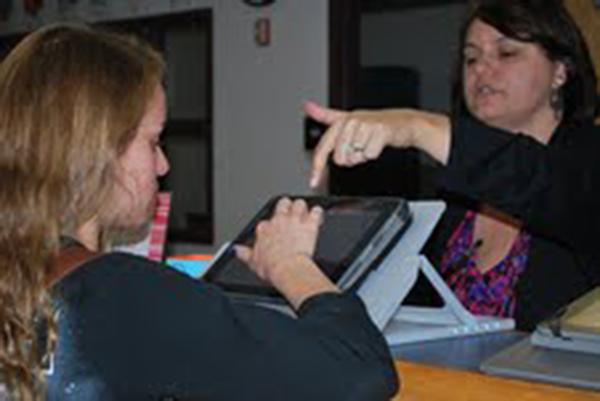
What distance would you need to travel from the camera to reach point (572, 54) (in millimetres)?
1698

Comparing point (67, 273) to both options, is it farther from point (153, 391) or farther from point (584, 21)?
point (584, 21)

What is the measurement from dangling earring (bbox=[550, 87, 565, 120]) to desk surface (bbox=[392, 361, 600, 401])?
905mm

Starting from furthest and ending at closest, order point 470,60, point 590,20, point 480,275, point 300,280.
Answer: point 590,20 → point 470,60 → point 480,275 → point 300,280

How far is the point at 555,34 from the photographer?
1.67m

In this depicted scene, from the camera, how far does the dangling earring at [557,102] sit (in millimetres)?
1744

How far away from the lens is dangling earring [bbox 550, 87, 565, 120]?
68.7 inches

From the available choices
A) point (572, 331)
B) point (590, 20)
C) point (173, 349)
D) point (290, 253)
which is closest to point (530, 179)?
point (572, 331)

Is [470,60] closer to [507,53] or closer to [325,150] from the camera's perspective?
[507,53]

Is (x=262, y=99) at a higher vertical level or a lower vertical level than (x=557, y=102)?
lower

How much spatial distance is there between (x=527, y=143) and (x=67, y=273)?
56 cm

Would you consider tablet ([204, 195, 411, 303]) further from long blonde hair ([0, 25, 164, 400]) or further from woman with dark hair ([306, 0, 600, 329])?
long blonde hair ([0, 25, 164, 400])

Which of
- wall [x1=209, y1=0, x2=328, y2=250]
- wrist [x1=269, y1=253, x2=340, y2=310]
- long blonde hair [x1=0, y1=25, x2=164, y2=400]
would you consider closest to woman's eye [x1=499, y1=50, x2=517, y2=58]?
wrist [x1=269, y1=253, x2=340, y2=310]

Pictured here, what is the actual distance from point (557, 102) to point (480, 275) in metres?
0.39

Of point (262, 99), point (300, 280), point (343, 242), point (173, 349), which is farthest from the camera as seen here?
point (262, 99)
